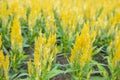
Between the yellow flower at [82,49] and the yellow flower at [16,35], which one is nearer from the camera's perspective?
the yellow flower at [82,49]

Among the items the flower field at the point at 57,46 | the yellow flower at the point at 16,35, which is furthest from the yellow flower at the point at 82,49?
the yellow flower at the point at 16,35

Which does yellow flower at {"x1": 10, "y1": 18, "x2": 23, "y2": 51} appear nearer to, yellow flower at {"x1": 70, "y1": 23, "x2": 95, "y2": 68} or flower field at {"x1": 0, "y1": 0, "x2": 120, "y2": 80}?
flower field at {"x1": 0, "y1": 0, "x2": 120, "y2": 80}

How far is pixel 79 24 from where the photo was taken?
5.19 m

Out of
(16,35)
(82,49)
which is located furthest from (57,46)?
(82,49)

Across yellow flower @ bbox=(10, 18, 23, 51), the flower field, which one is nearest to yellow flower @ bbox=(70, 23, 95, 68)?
the flower field

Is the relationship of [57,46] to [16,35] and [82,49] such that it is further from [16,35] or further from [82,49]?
[82,49]

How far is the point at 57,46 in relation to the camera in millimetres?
4641

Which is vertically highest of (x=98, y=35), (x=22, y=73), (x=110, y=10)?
(x=110, y=10)

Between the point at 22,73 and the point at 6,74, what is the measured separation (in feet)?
1.48

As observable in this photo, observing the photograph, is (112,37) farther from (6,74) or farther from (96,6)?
(6,74)

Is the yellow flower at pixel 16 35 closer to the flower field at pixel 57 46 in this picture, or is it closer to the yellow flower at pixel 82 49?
the flower field at pixel 57 46

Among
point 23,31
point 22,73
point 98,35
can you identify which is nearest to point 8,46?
point 23,31

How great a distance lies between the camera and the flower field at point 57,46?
3379 mm

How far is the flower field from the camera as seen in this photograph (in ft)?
11.1
